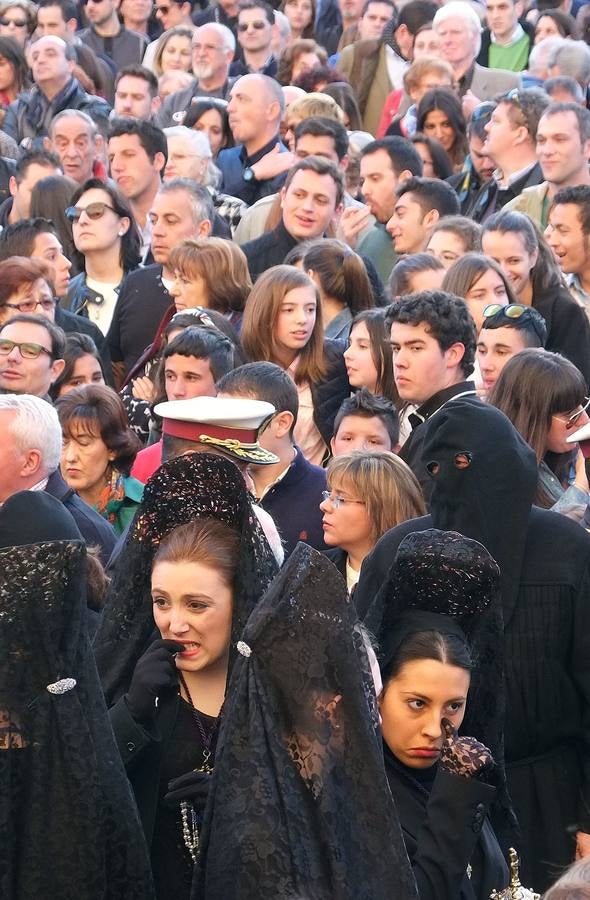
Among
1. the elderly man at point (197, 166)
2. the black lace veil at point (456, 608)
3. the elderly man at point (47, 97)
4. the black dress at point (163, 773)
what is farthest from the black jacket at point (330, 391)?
the elderly man at point (47, 97)

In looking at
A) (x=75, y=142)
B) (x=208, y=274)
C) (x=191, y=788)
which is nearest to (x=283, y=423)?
(x=208, y=274)

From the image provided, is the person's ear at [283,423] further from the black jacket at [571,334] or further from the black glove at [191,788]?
the black glove at [191,788]

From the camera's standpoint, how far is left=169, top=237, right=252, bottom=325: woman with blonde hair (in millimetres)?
8523

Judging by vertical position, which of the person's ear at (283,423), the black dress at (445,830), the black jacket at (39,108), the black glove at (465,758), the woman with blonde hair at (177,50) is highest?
the black glove at (465,758)

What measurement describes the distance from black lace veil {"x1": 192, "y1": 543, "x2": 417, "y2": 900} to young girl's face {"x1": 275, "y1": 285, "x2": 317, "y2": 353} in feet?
14.7

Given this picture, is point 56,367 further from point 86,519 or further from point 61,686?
point 61,686

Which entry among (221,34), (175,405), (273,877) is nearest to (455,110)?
(221,34)

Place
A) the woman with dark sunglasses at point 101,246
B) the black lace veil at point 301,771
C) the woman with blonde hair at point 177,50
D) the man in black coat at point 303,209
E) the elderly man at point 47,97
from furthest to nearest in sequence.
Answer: the woman with blonde hair at point 177,50 < the elderly man at point 47,97 < the woman with dark sunglasses at point 101,246 < the man in black coat at point 303,209 < the black lace veil at point 301,771

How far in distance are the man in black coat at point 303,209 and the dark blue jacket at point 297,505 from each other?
299cm

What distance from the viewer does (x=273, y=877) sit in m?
3.37

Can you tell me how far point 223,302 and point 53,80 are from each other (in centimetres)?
550

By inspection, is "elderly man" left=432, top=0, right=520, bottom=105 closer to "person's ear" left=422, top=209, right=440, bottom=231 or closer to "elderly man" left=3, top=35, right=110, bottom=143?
"elderly man" left=3, top=35, right=110, bottom=143

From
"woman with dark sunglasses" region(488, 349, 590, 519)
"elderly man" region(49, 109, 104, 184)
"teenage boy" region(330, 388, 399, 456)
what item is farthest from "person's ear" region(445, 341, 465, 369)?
"elderly man" region(49, 109, 104, 184)

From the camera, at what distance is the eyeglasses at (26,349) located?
779 centimetres
